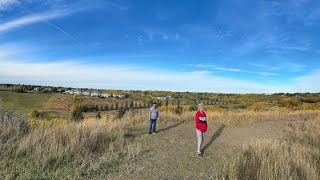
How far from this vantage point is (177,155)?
9516 millimetres

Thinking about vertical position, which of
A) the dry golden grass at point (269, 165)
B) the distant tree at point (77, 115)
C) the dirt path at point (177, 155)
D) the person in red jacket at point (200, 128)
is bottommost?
the distant tree at point (77, 115)

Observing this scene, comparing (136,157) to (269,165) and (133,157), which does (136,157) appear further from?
(269,165)

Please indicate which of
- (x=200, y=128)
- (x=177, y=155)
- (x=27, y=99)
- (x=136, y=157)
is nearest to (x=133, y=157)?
(x=136, y=157)

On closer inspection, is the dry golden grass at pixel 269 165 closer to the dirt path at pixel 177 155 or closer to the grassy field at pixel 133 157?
the grassy field at pixel 133 157

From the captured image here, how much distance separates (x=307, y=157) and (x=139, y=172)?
540 cm

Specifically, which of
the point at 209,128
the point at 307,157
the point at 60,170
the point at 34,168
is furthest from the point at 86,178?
the point at 209,128

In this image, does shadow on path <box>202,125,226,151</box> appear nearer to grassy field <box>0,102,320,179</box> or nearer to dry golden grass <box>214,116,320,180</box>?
grassy field <box>0,102,320,179</box>

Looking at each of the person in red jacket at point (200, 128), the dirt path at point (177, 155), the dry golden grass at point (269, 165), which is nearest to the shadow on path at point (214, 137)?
the dirt path at point (177, 155)

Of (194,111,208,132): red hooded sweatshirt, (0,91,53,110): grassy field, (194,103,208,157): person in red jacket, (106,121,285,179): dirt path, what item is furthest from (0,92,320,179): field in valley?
(0,91,53,110): grassy field

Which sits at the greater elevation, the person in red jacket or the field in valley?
the person in red jacket

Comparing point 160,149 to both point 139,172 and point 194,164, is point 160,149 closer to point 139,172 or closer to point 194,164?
point 194,164

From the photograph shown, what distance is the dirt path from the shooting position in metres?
7.41

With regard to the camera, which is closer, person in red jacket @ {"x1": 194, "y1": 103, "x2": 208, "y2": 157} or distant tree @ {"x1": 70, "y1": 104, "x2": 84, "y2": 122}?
person in red jacket @ {"x1": 194, "y1": 103, "x2": 208, "y2": 157}

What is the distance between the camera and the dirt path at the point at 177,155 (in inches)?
292
